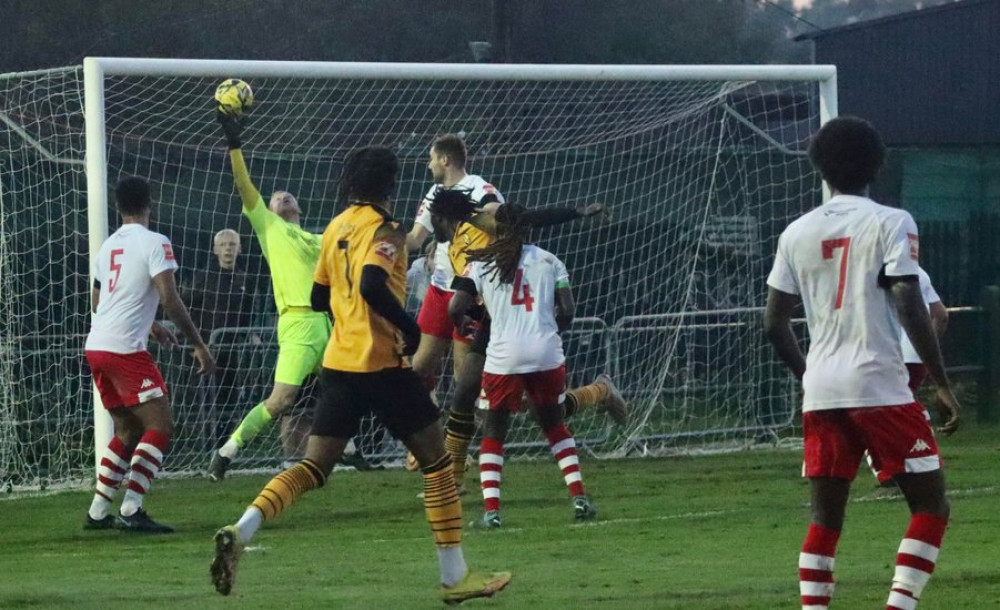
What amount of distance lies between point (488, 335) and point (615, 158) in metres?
5.87

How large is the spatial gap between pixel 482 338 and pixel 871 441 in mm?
5220

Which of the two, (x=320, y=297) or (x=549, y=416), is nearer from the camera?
(x=320, y=297)

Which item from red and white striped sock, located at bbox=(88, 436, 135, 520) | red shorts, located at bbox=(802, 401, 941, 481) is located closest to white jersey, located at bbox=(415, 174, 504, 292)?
red and white striped sock, located at bbox=(88, 436, 135, 520)

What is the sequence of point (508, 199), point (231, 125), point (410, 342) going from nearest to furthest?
point (410, 342) → point (231, 125) → point (508, 199)

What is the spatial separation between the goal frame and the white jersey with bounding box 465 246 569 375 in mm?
2786

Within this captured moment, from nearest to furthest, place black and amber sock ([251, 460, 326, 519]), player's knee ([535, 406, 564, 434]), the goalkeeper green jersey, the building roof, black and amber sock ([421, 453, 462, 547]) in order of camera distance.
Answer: black and amber sock ([251, 460, 326, 519])
black and amber sock ([421, 453, 462, 547])
player's knee ([535, 406, 564, 434])
the goalkeeper green jersey
the building roof

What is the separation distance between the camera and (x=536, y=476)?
13984 millimetres

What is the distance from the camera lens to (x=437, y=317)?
12.1 metres

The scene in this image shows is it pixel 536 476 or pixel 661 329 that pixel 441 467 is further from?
pixel 661 329

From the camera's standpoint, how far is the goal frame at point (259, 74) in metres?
12.7

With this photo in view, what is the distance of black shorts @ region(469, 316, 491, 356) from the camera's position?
1138 centimetres

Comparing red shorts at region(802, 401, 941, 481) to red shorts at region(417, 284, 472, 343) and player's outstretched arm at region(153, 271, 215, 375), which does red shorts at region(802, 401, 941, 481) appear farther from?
red shorts at region(417, 284, 472, 343)

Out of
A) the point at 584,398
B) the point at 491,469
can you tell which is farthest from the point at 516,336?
the point at 584,398

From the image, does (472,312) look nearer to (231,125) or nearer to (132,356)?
(231,125)
